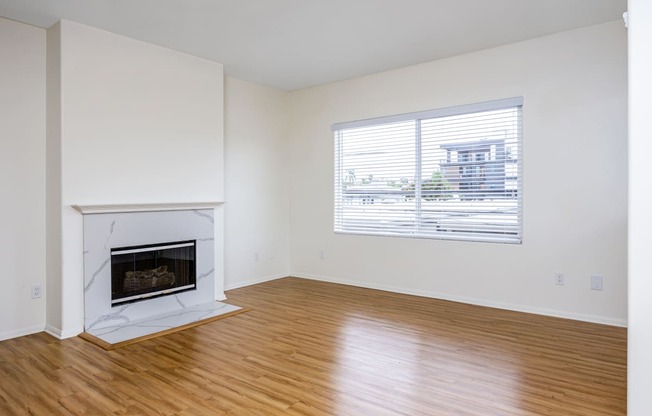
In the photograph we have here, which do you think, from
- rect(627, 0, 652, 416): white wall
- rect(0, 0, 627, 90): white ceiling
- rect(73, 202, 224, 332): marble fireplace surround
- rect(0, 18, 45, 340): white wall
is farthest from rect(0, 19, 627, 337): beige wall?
rect(627, 0, 652, 416): white wall

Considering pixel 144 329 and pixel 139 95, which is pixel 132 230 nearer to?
pixel 144 329

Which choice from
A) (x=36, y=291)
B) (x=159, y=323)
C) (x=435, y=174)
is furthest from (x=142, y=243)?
(x=435, y=174)

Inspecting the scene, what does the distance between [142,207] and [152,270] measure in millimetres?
659

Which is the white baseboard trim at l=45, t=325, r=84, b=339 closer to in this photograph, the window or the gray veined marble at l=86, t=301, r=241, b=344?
the gray veined marble at l=86, t=301, r=241, b=344

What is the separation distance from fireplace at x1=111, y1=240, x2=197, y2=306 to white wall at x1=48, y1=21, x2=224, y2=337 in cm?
33

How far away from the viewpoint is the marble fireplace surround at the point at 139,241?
3.64 m

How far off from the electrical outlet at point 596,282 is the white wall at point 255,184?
12.5 ft

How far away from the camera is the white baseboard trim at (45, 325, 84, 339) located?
136 inches

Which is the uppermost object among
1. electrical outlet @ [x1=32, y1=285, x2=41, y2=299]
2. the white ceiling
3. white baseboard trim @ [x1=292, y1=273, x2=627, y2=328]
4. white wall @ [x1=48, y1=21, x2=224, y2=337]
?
the white ceiling

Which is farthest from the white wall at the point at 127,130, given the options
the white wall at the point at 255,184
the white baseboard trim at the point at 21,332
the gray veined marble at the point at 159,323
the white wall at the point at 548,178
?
the white wall at the point at 548,178

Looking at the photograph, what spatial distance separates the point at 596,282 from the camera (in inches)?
148

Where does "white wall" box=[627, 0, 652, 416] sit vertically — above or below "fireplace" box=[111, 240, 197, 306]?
above

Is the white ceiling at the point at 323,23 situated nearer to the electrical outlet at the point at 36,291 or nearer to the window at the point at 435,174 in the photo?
the window at the point at 435,174

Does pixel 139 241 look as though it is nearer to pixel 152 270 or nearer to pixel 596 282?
pixel 152 270
